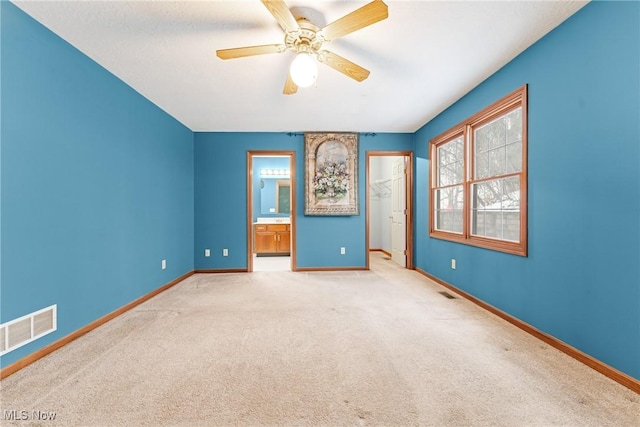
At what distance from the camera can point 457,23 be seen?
1917 mm

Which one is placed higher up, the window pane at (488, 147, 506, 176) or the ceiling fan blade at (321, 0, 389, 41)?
the ceiling fan blade at (321, 0, 389, 41)

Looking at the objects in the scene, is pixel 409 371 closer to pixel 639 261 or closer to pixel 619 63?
pixel 639 261

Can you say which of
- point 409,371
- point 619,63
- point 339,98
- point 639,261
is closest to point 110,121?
point 339,98

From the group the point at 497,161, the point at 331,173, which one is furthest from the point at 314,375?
the point at 331,173

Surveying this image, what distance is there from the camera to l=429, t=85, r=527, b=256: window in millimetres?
2439

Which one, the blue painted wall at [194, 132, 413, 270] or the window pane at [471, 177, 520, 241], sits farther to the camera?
the blue painted wall at [194, 132, 413, 270]

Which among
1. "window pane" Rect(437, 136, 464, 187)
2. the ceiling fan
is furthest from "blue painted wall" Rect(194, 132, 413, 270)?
the ceiling fan

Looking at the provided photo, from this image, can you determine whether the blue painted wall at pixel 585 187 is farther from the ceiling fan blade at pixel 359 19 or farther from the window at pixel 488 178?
the ceiling fan blade at pixel 359 19

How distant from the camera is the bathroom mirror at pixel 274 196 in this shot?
6781 mm

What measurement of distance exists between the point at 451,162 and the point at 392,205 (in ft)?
6.75

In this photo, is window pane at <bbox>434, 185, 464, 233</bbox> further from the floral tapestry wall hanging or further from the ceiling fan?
the ceiling fan

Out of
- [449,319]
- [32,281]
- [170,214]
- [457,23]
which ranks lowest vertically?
[449,319]

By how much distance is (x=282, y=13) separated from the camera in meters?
1.59

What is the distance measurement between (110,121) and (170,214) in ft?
4.87
